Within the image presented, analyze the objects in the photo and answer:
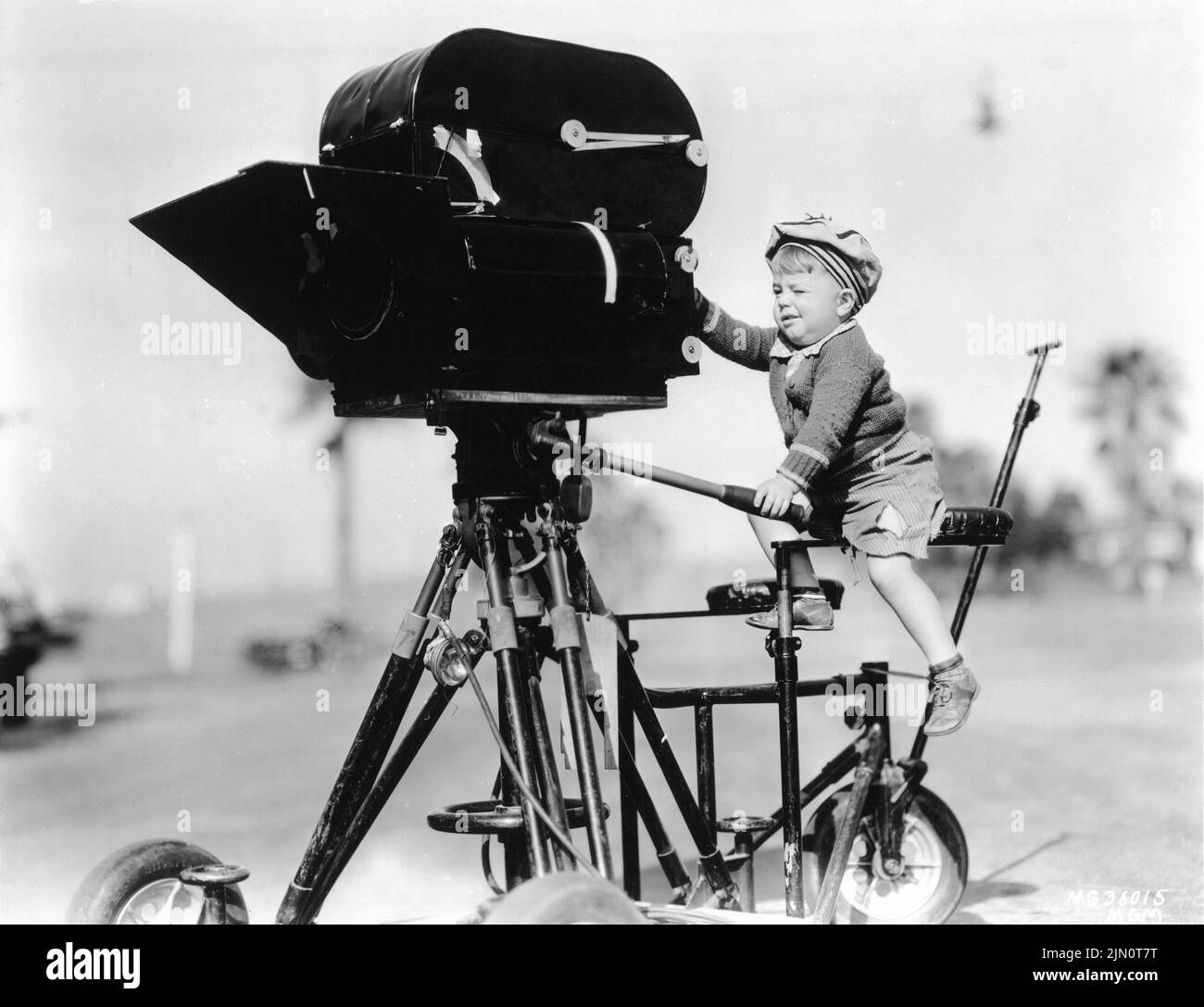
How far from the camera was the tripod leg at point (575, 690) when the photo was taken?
10.9 ft

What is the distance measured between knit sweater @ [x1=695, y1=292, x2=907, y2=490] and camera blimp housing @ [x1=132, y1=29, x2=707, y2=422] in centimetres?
36

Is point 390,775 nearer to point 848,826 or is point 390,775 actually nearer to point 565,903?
point 565,903

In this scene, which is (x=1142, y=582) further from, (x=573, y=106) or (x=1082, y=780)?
(x=573, y=106)

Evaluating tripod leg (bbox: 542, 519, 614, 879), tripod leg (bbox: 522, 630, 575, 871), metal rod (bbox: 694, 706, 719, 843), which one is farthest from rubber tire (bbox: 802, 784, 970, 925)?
tripod leg (bbox: 542, 519, 614, 879)

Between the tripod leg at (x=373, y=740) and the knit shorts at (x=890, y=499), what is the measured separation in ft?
3.54

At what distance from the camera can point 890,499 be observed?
4023mm

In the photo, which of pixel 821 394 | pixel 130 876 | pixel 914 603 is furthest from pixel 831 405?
pixel 130 876

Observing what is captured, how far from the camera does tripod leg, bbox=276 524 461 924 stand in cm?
365

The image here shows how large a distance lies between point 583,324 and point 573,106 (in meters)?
0.55

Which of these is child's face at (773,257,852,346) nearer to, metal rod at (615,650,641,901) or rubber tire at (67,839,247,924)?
metal rod at (615,650,641,901)

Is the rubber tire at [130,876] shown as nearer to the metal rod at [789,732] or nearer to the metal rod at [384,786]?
the metal rod at [384,786]
